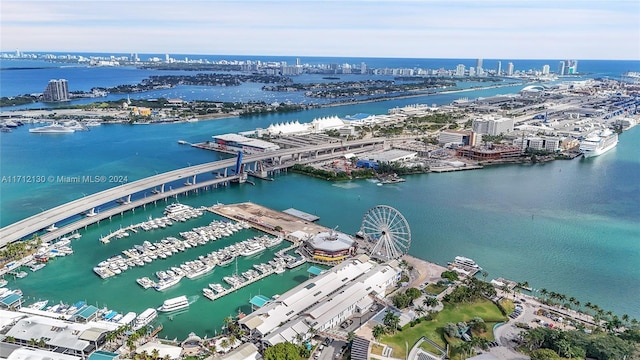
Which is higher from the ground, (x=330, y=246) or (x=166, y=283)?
(x=330, y=246)

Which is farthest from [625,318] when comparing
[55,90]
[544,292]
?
[55,90]

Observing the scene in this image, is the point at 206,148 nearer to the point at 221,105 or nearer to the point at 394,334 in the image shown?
the point at 221,105

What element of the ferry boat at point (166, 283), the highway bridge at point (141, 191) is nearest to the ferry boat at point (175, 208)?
the highway bridge at point (141, 191)

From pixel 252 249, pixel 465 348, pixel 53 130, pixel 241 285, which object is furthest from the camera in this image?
pixel 53 130

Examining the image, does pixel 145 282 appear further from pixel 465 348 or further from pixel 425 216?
pixel 425 216

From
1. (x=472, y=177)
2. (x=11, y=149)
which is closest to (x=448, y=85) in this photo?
(x=472, y=177)

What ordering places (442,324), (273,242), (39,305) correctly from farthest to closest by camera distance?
(273,242), (39,305), (442,324)

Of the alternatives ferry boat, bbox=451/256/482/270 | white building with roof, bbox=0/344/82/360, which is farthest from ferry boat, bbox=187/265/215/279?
ferry boat, bbox=451/256/482/270

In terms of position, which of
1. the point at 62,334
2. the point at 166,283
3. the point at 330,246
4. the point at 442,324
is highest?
the point at 330,246
